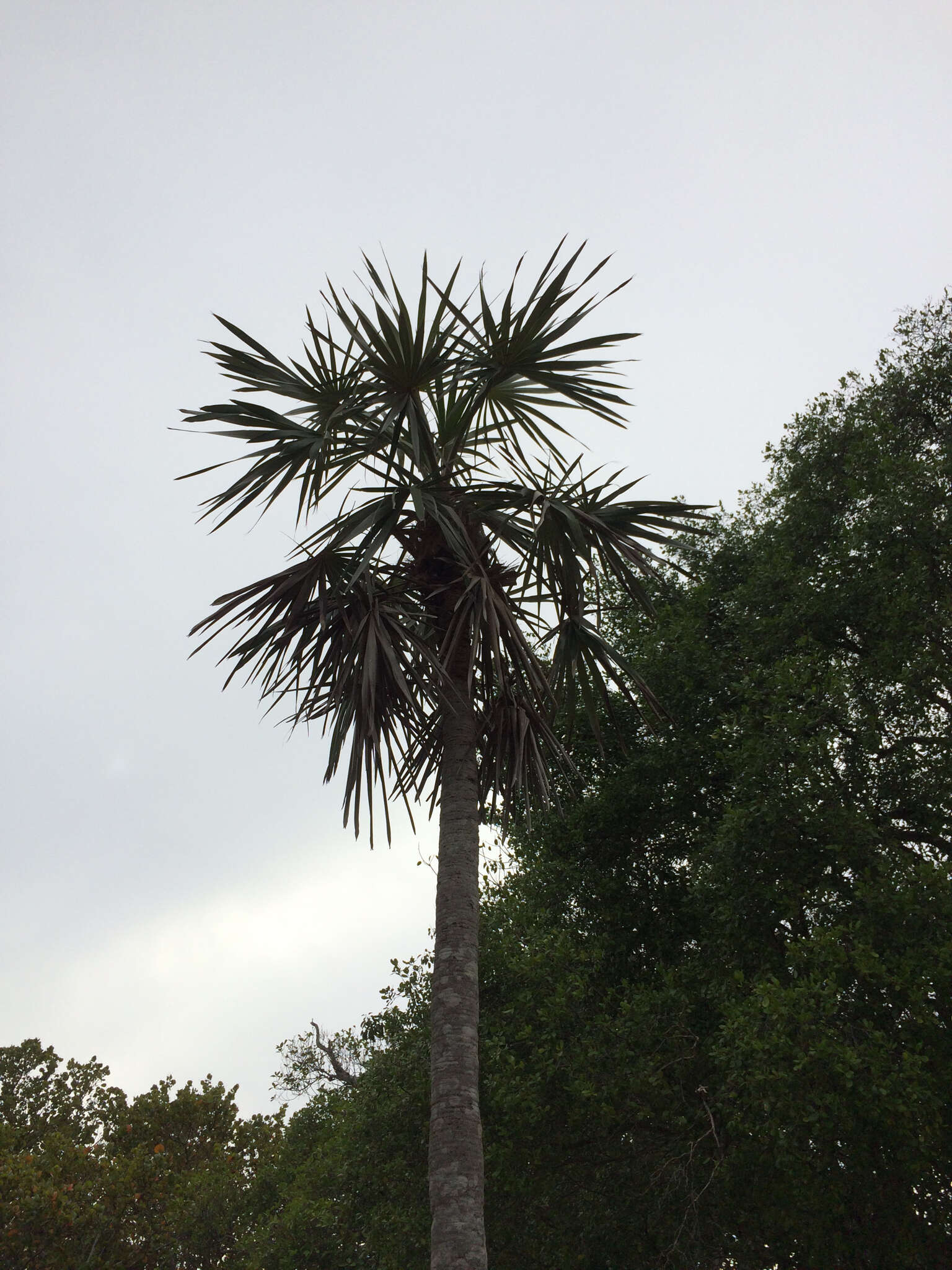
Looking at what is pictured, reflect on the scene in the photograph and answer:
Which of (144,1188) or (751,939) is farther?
(144,1188)

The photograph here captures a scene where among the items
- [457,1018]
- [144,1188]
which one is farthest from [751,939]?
[144,1188]

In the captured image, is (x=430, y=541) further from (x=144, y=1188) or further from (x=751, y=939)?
(x=144, y=1188)

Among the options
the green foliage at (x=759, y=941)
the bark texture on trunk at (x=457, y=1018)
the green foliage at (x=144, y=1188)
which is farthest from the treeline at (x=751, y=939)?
the green foliage at (x=144, y=1188)

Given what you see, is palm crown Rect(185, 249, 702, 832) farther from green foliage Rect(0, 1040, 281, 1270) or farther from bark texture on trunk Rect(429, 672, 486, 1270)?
green foliage Rect(0, 1040, 281, 1270)

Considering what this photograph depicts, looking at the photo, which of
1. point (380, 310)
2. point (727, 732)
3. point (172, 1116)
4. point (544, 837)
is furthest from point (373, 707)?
point (172, 1116)

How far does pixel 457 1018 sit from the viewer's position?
5.31 metres

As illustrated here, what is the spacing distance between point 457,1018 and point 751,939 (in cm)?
507

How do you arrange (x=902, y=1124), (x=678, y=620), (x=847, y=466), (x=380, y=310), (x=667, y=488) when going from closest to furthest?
(x=380, y=310) < (x=902, y=1124) < (x=847, y=466) < (x=678, y=620) < (x=667, y=488)

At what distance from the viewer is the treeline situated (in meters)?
7.73

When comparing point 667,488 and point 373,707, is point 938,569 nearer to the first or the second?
point 667,488

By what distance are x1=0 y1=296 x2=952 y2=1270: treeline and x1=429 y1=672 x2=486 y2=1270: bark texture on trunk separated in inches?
130

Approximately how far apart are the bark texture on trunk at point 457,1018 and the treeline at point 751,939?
3.30 meters

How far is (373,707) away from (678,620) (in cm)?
673

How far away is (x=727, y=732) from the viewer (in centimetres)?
984
